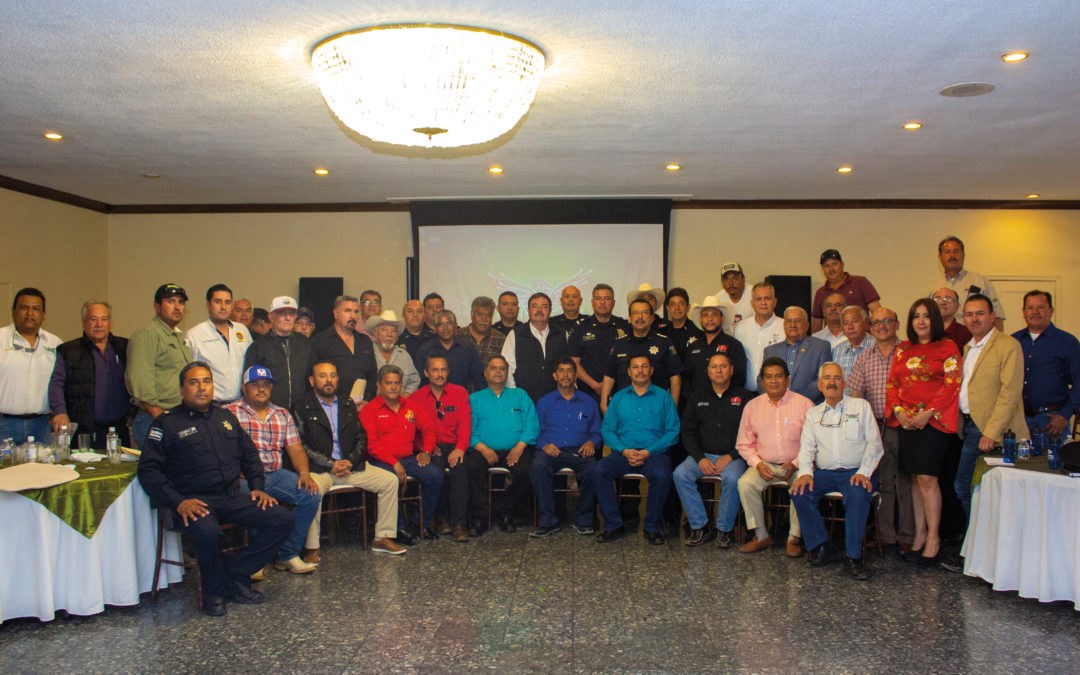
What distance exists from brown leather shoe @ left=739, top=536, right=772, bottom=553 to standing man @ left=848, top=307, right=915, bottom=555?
0.67 m

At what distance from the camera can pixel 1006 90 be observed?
4691 millimetres

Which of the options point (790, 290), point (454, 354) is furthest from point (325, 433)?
point (790, 290)

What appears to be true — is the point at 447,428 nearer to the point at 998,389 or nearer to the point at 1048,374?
the point at 998,389

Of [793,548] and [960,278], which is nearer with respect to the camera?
[793,548]

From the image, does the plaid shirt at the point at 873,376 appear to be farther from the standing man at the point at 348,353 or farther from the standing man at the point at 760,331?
the standing man at the point at 348,353

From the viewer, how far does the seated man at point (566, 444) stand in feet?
18.1

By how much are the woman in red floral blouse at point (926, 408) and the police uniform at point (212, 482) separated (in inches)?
142

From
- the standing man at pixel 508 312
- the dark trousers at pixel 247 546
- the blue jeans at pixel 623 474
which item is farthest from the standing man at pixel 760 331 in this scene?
the dark trousers at pixel 247 546

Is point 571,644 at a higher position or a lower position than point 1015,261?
lower

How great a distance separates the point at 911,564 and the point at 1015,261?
542 centimetres

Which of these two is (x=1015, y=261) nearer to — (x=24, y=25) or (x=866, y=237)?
(x=866, y=237)

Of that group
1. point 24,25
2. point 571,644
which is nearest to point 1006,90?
point 571,644

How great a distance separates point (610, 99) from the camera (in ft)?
16.2
